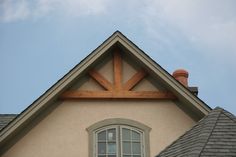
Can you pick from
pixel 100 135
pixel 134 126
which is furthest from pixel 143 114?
pixel 100 135

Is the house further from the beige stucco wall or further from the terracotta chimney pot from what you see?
Answer: the terracotta chimney pot

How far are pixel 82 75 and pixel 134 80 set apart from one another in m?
1.45

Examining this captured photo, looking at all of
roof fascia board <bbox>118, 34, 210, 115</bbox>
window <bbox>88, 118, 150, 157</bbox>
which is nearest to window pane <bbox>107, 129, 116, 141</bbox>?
window <bbox>88, 118, 150, 157</bbox>

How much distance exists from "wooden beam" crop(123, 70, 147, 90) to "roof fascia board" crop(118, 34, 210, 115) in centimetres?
58

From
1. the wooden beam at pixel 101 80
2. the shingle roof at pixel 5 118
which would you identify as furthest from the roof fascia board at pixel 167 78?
the shingle roof at pixel 5 118

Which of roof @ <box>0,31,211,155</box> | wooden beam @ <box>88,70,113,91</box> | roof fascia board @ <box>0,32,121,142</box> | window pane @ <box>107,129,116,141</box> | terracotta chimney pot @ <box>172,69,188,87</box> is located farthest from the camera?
terracotta chimney pot @ <box>172,69,188,87</box>

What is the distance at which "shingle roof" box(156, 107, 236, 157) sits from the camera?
34.9 ft

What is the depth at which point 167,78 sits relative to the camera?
42.7ft

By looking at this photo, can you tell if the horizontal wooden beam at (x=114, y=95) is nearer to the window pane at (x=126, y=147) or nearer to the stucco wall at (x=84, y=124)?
the stucco wall at (x=84, y=124)

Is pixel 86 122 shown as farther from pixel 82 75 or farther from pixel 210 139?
pixel 210 139

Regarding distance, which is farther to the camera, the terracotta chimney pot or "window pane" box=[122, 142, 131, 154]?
the terracotta chimney pot

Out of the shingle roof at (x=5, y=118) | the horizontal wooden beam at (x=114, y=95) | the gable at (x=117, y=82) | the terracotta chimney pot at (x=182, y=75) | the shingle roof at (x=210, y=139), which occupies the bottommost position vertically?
the shingle roof at (x=210, y=139)

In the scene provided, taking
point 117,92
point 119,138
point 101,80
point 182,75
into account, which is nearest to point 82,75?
point 101,80

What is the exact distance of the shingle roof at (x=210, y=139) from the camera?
10641 millimetres
